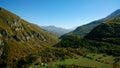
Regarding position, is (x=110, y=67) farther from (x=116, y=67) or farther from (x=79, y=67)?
(x=79, y=67)

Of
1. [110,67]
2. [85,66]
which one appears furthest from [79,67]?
[110,67]

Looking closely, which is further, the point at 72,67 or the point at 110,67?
the point at 72,67

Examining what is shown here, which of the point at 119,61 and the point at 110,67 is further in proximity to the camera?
the point at 119,61

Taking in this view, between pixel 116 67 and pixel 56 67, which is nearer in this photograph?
→ pixel 116 67

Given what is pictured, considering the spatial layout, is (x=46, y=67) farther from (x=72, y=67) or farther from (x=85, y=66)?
(x=85, y=66)

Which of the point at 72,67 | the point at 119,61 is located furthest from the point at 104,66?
the point at 72,67

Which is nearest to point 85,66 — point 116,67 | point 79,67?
point 79,67
